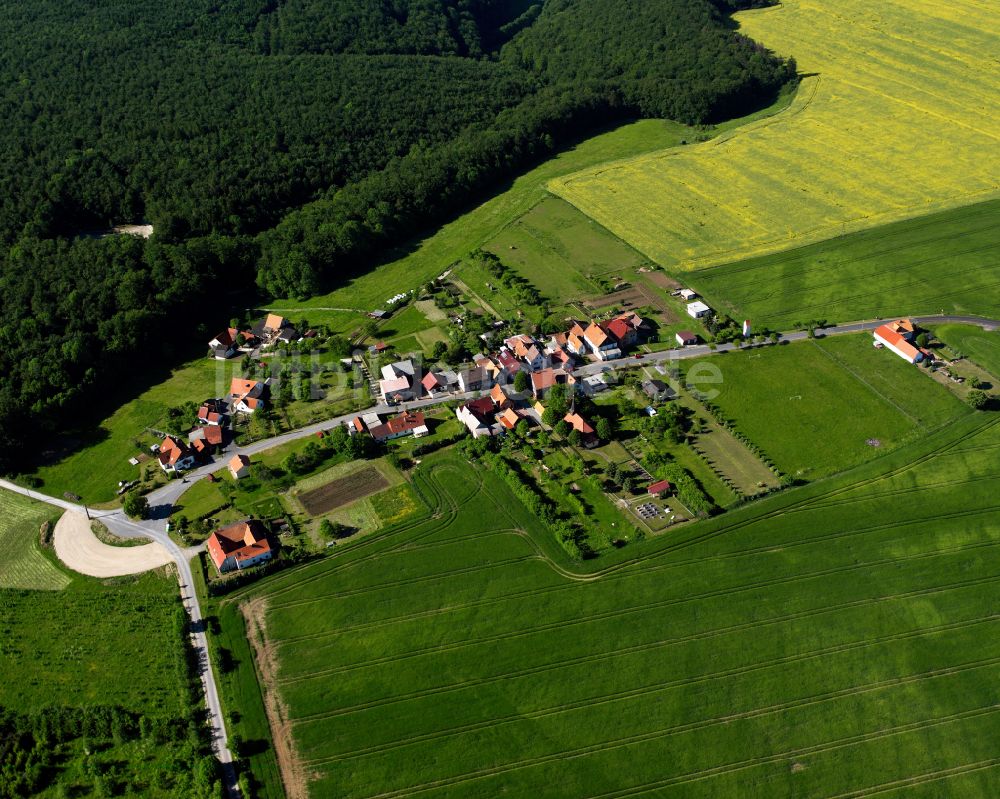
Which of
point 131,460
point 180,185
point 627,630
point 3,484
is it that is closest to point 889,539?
point 627,630

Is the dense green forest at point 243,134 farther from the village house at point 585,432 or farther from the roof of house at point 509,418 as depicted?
the village house at point 585,432

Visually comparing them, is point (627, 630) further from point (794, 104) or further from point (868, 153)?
point (794, 104)

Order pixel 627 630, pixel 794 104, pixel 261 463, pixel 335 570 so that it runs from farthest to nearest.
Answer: pixel 794 104 < pixel 261 463 < pixel 335 570 < pixel 627 630

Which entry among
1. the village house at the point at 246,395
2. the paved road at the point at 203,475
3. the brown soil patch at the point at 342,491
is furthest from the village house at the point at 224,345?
the brown soil patch at the point at 342,491

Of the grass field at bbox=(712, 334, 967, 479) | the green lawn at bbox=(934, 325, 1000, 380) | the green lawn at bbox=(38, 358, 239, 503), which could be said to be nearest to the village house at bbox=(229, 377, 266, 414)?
the green lawn at bbox=(38, 358, 239, 503)

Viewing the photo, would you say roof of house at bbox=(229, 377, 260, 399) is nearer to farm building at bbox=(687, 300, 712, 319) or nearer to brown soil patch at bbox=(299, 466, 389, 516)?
brown soil patch at bbox=(299, 466, 389, 516)
